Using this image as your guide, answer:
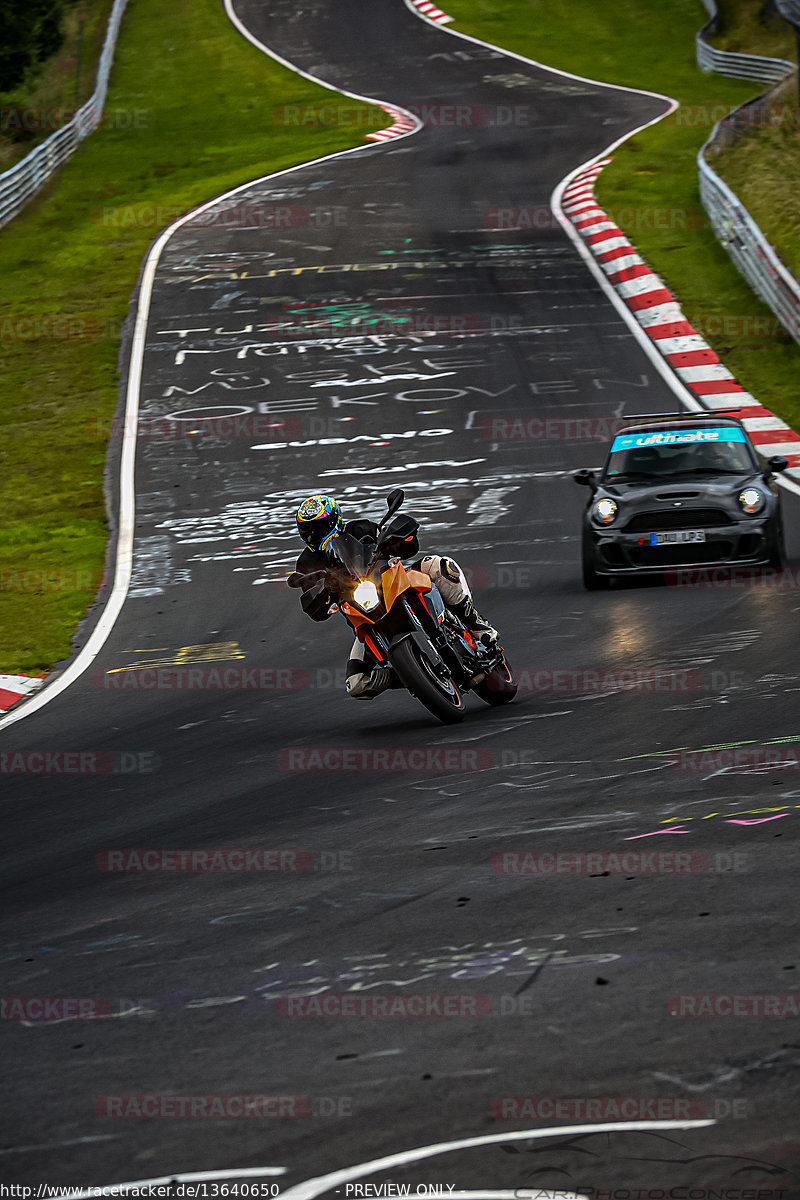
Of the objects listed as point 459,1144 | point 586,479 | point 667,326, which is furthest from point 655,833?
point 667,326

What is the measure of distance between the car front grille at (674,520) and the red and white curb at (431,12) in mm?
45650

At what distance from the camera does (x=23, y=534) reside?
63.4ft

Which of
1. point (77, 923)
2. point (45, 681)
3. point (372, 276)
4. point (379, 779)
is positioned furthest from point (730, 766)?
point (372, 276)

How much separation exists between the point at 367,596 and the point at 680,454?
672cm

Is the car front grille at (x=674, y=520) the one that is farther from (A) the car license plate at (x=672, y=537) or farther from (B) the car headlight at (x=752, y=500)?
(B) the car headlight at (x=752, y=500)

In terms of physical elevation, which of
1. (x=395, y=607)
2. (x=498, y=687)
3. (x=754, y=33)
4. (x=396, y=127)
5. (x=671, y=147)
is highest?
(x=754, y=33)

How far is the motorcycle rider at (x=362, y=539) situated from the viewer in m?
9.64

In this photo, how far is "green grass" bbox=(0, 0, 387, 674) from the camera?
18125mm

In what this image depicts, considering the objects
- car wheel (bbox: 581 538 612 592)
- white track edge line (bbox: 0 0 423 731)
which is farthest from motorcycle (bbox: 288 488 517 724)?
car wheel (bbox: 581 538 612 592)

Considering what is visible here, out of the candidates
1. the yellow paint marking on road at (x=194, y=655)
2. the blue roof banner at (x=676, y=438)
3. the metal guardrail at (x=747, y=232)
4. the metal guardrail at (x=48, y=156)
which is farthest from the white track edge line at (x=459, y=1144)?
the metal guardrail at (x=48, y=156)

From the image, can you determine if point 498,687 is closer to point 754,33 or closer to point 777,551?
point 777,551

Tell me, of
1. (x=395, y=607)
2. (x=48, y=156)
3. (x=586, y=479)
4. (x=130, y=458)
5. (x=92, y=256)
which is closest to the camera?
(x=395, y=607)

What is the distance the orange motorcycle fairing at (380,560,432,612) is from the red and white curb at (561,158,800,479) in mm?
9873

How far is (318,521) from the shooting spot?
9.62 m
